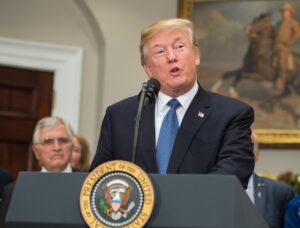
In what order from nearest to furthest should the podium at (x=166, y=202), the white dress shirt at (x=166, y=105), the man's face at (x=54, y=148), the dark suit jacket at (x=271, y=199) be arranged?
the podium at (x=166, y=202)
the white dress shirt at (x=166, y=105)
the dark suit jacket at (x=271, y=199)
the man's face at (x=54, y=148)

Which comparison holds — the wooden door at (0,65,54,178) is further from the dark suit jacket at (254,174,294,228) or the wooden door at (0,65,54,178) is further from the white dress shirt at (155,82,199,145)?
the white dress shirt at (155,82,199,145)

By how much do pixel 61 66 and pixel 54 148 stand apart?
232 centimetres

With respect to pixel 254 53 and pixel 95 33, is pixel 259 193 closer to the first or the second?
pixel 254 53

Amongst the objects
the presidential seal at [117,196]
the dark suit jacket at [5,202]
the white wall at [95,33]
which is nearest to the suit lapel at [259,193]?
the dark suit jacket at [5,202]

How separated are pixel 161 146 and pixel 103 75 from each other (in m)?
4.29

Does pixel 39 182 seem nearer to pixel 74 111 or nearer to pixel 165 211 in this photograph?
pixel 165 211

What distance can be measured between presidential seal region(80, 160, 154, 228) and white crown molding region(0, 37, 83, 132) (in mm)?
4881

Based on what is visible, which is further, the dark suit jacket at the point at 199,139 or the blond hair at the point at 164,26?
the blond hair at the point at 164,26

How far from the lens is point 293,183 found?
21.6ft

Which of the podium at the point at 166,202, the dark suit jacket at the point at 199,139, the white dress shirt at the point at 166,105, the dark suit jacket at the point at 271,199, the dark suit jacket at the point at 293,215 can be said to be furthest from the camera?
the dark suit jacket at the point at 271,199

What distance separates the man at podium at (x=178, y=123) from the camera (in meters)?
2.97

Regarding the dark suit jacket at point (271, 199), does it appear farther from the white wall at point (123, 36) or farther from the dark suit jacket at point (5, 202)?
the white wall at point (123, 36)

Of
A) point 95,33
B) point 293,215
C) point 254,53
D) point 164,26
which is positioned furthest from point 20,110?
point 164,26

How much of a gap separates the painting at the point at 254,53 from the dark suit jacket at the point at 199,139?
410 cm
